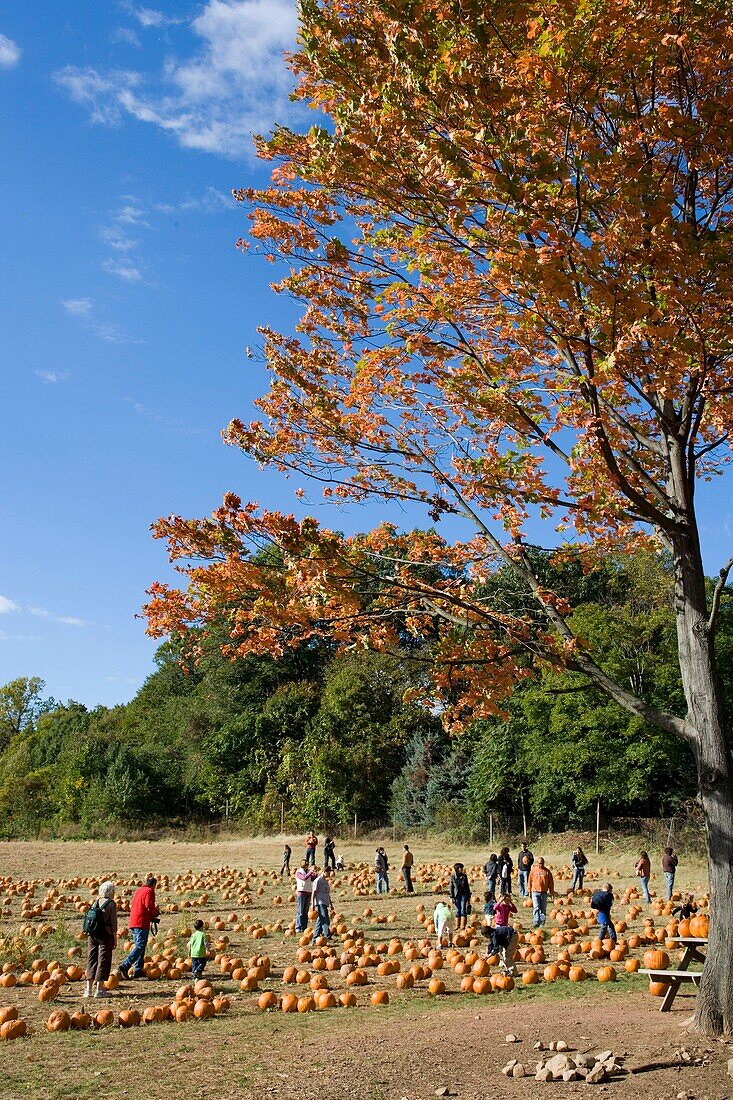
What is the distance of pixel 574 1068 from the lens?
6.04 metres

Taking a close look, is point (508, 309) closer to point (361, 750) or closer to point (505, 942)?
point (505, 942)

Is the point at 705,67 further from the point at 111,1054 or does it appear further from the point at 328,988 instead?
the point at 328,988

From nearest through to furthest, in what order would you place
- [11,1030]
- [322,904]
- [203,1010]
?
[11,1030]
[203,1010]
[322,904]

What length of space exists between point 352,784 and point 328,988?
4070 centimetres

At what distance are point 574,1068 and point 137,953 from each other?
719cm

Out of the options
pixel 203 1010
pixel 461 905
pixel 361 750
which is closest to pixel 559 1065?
pixel 203 1010

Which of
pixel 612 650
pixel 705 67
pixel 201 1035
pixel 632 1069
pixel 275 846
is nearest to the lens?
pixel 632 1069

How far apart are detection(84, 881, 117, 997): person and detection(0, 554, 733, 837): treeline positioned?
1720cm

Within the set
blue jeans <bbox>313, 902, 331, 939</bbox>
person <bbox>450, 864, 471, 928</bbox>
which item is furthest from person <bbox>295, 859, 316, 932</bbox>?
person <bbox>450, 864, 471, 928</bbox>

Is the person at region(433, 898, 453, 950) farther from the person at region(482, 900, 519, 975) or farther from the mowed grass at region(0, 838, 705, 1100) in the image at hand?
the person at region(482, 900, 519, 975)

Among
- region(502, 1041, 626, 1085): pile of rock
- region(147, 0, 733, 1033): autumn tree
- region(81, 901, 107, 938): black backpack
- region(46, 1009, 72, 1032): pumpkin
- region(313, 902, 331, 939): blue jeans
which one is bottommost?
region(46, 1009, 72, 1032): pumpkin

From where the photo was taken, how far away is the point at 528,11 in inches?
245

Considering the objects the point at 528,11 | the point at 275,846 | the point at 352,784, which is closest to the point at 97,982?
the point at 528,11

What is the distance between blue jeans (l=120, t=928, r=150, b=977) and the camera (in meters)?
11.2
